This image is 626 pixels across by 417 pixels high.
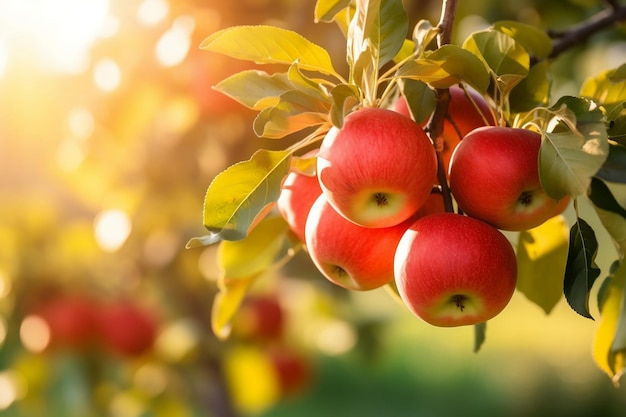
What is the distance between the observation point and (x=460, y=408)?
5652 millimetres

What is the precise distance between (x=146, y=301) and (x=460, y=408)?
3.91 meters

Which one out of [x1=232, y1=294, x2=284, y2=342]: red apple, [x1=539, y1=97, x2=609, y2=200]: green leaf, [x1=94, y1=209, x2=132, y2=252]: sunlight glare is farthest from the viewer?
[x1=232, y1=294, x2=284, y2=342]: red apple

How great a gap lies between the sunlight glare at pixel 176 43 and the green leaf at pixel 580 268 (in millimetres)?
907

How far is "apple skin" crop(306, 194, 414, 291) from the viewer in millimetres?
607

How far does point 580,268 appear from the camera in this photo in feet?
1.84

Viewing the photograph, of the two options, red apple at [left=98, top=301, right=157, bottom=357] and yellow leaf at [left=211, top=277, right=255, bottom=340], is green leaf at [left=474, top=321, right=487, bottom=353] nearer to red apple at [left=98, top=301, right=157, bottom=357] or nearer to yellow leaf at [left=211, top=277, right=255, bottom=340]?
yellow leaf at [left=211, top=277, right=255, bottom=340]

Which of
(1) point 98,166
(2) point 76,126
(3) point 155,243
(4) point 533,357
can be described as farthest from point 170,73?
(4) point 533,357

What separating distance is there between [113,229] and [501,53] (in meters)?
1.32

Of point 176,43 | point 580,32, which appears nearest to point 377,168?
point 580,32

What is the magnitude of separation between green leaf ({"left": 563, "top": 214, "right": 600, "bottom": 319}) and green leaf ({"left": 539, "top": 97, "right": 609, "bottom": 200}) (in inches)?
2.7

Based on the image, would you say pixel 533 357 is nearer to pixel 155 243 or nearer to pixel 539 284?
pixel 155 243

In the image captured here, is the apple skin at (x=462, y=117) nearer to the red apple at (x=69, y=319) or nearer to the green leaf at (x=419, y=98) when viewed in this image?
the green leaf at (x=419, y=98)

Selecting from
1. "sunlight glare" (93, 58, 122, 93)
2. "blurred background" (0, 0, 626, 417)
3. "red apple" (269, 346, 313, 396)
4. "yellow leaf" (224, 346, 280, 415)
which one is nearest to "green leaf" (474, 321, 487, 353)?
"blurred background" (0, 0, 626, 417)

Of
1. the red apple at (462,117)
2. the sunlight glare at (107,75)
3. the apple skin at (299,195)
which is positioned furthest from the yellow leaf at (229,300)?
the sunlight glare at (107,75)
